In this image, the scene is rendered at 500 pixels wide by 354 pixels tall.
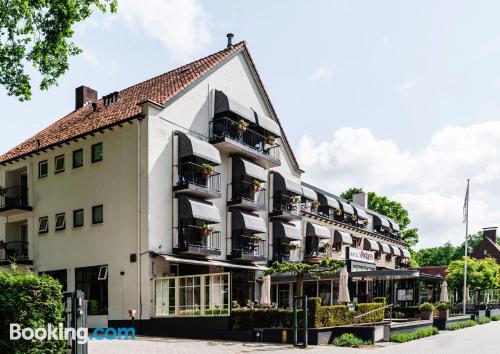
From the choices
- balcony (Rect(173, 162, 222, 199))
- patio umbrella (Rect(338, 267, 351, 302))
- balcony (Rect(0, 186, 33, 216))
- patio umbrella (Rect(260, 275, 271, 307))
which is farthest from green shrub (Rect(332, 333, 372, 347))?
balcony (Rect(0, 186, 33, 216))

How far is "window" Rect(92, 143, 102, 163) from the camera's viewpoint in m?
30.9

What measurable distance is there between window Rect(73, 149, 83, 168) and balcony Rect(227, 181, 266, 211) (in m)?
9.20

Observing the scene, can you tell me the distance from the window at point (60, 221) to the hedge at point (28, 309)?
1972 centimetres

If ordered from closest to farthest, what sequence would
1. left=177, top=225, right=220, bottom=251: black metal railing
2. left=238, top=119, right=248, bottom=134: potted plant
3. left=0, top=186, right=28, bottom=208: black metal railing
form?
left=177, top=225, right=220, bottom=251: black metal railing, left=238, top=119, right=248, bottom=134: potted plant, left=0, top=186, right=28, bottom=208: black metal railing

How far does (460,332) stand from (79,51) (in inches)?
947

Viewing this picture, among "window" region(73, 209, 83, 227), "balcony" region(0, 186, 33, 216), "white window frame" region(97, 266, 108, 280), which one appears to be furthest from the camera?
"balcony" region(0, 186, 33, 216)

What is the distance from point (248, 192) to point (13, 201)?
15080mm

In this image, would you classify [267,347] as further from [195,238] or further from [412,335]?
[195,238]

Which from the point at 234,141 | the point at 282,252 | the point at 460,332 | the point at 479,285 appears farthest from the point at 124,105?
the point at 479,285

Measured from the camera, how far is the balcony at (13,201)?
33.5 m

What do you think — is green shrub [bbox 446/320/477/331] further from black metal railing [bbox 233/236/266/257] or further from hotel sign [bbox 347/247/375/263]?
black metal railing [bbox 233/236/266/257]

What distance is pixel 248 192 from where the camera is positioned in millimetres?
36312

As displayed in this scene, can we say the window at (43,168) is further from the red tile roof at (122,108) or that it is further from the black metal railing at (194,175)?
the black metal railing at (194,175)

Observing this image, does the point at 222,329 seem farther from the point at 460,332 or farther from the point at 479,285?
the point at 479,285
